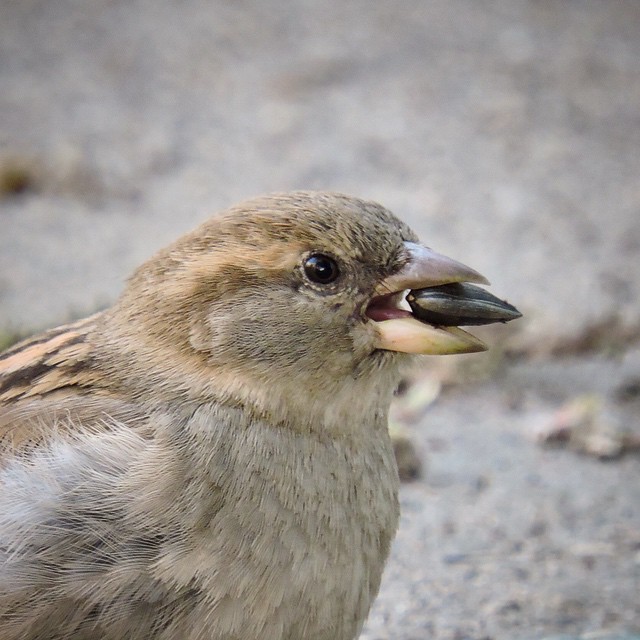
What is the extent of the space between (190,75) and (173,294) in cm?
541

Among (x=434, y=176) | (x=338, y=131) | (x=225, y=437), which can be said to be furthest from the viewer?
(x=338, y=131)

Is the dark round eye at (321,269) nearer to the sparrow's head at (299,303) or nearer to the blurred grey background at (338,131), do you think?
the sparrow's head at (299,303)

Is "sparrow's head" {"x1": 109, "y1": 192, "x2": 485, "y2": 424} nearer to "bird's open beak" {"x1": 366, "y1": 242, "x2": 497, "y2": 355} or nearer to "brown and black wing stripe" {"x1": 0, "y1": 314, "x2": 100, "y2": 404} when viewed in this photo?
"bird's open beak" {"x1": 366, "y1": 242, "x2": 497, "y2": 355}

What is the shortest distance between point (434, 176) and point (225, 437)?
168 inches

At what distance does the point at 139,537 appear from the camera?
6.86ft

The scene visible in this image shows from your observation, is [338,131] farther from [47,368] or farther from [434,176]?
[47,368]

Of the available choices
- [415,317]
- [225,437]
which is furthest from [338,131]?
[225,437]

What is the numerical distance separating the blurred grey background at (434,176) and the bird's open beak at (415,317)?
1.08 m

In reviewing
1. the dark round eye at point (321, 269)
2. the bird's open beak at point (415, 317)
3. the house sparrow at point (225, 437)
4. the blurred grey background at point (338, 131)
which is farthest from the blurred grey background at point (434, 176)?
the dark round eye at point (321, 269)

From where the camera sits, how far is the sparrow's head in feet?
7.43

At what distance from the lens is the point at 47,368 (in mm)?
2357

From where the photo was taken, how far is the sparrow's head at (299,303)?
226 centimetres

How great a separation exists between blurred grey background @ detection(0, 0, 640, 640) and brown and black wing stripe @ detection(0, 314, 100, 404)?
128 centimetres

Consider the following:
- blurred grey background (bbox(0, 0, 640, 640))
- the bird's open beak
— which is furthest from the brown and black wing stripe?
blurred grey background (bbox(0, 0, 640, 640))
